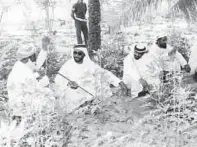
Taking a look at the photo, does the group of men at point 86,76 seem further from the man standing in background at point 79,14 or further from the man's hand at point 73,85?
the man standing in background at point 79,14

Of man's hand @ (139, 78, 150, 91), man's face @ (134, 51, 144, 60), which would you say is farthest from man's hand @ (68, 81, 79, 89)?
man's face @ (134, 51, 144, 60)

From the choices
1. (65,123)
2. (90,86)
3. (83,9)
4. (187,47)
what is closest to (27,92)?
(65,123)

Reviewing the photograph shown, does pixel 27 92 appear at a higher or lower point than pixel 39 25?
lower

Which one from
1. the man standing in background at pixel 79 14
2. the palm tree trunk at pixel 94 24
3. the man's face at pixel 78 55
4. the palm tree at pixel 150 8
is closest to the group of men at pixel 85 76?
the man's face at pixel 78 55

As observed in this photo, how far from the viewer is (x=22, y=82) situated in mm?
4680

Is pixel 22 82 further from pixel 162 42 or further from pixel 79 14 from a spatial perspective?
pixel 79 14

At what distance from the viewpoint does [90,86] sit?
20.5 feet

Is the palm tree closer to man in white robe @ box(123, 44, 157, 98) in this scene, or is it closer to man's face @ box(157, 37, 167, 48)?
man's face @ box(157, 37, 167, 48)

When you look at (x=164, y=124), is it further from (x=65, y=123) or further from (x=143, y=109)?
(x=143, y=109)

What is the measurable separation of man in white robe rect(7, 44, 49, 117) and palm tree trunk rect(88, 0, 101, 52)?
340 cm

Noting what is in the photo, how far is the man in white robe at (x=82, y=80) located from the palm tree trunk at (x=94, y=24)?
3044 mm

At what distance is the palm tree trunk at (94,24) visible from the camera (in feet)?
31.3

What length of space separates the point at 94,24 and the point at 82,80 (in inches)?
149

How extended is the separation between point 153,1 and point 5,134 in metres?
4.62
